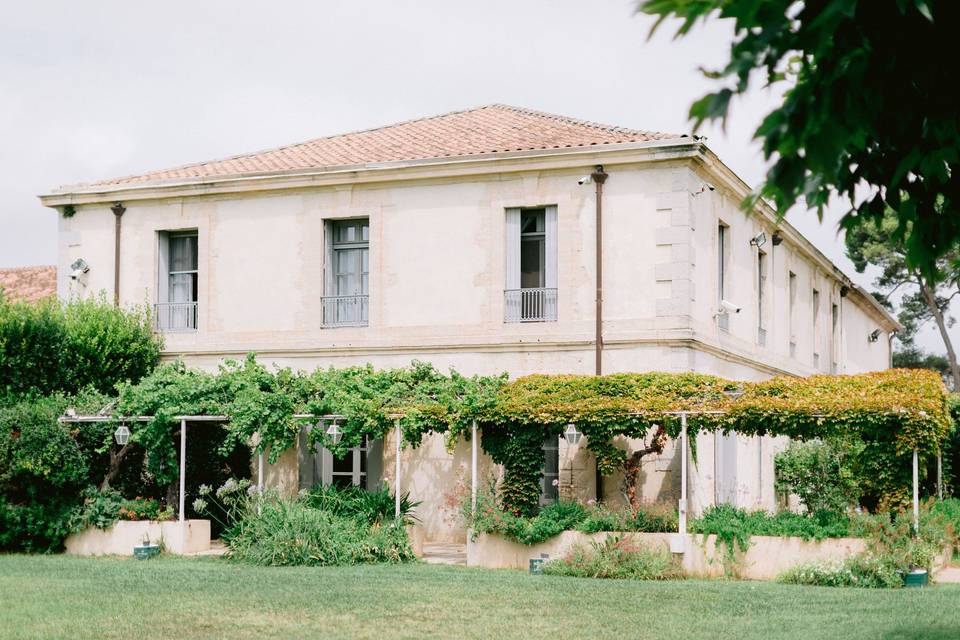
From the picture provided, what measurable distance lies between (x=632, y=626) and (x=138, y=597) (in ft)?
17.3

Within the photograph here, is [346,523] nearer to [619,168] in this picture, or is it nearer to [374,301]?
[374,301]

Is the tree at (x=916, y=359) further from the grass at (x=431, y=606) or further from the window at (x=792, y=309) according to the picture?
the grass at (x=431, y=606)

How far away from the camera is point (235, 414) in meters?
17.9

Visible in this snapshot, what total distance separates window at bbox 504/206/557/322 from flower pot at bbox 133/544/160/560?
21.2ft

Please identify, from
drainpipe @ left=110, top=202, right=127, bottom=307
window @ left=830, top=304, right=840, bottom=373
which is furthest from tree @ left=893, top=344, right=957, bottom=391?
drainpipe @ left=110, top=202, right=127, bottom=307

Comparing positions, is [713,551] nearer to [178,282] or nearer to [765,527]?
[765,527]

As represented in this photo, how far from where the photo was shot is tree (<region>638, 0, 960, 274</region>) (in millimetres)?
4359

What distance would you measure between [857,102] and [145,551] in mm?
14875

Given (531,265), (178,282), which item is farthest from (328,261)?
(531,265)

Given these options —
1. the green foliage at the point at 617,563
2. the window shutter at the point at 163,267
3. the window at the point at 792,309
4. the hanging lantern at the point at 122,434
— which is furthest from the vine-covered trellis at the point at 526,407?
the window at the point at 792,309

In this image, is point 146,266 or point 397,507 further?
point 146,266

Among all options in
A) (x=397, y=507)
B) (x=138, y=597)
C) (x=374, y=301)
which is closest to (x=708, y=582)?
(x=397, y=507)

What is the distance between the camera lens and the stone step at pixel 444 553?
16.8 m

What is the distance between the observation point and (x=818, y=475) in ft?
66.3
